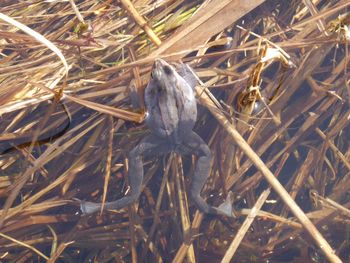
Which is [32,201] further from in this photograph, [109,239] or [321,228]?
[321,228]

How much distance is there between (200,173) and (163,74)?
3.26ft

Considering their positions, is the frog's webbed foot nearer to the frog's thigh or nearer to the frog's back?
the frog's thigh

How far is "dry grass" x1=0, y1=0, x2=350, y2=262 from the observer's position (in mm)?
3979

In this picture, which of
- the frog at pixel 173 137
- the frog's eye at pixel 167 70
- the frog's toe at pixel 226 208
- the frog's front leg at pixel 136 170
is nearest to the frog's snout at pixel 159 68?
the frog's eye at pixel 167 70

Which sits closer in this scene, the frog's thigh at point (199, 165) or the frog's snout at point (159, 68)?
the frog's snout at point (159, 68)

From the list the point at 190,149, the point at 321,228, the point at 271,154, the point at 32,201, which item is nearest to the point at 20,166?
the point at 32,201

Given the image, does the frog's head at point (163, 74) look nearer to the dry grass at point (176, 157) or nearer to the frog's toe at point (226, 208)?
the dry grass at point (176, 157)

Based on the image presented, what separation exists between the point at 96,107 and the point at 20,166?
95 centimetres

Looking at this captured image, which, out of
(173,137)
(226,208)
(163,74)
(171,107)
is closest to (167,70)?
(163,74)

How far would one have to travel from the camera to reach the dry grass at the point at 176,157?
3.98m

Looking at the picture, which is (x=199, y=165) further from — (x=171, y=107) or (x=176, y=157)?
(x=171, y=107)

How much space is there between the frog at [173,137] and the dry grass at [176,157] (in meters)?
0.11

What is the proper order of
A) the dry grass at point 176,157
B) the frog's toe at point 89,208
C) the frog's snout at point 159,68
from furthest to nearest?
1. the frog's toe at point 89,208
2. the dry grass at point 176,157
3. the frog's snout at point 159,68

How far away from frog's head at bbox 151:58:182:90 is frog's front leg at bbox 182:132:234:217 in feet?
1.78
